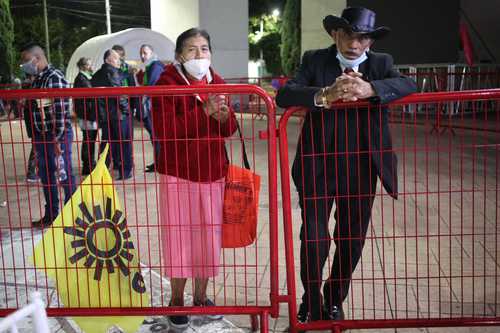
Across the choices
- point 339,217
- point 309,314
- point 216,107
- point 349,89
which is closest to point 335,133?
point 349,89

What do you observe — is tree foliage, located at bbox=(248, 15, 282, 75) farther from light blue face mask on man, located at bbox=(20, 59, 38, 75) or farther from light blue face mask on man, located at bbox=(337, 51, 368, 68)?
light blue face mask on man, located at bbox=(337, 51, 368, 68)

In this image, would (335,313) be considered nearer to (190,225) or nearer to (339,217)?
(339,217)

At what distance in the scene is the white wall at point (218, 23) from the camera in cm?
1808

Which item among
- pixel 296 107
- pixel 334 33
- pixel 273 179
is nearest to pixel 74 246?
pixel 273 179

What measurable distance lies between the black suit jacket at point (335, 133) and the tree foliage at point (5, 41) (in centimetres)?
2781

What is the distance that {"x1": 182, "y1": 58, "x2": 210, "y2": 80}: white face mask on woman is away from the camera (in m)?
3.15

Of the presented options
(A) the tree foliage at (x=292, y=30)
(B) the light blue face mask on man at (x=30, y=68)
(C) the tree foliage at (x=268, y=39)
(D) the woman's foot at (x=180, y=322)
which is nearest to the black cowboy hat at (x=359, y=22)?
(D) the woman's foot at (x=180, y=322)

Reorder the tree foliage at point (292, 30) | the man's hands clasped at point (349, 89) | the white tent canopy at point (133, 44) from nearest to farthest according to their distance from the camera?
1. the man's hands clasped at point (349, 89)
2. the white tent canopy at point (133, 44)
3. the tree foliage at point (292, 30)

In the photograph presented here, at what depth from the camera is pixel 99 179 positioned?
10.3 ft

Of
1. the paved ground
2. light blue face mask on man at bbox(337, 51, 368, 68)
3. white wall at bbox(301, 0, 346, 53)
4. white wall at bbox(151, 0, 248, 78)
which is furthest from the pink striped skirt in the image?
white wall at bbox(301, 0, 346, 53)

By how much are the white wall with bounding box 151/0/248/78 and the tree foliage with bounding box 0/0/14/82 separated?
1204 cm

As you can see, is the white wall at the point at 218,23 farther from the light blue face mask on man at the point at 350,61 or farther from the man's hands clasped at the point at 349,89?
the man's hands clasped at the point at 349,89

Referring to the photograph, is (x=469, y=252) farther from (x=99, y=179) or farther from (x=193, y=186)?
(x=99, y=179)

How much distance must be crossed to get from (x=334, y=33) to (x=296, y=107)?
51cm
